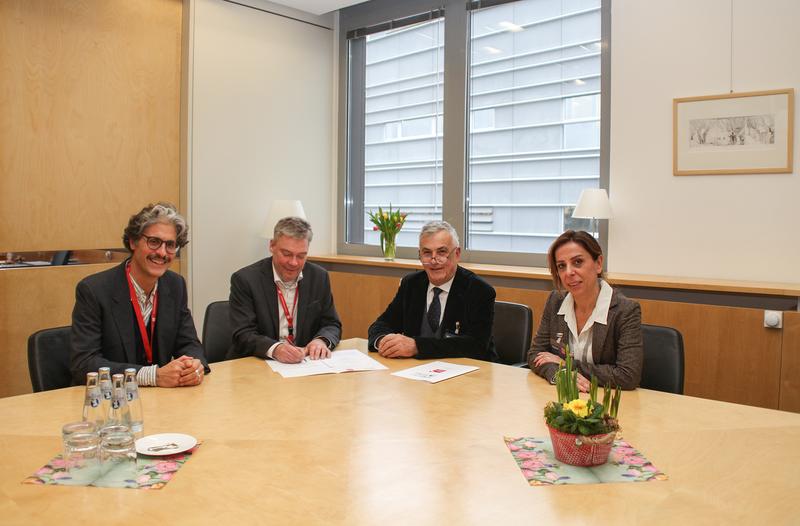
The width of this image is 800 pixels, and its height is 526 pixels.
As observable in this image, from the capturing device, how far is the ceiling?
5359mm

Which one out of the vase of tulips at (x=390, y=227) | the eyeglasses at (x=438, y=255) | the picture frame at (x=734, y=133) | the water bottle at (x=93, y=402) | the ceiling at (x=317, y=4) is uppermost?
the ceiling at (x=317, y=4)

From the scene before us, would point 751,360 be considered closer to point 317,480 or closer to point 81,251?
point 317,480

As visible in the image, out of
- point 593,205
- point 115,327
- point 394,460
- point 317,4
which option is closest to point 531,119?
point 593,205

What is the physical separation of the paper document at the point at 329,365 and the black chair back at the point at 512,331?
0.72 m

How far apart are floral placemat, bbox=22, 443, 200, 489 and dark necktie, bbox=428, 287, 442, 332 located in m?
1.66

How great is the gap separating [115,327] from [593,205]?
9.51ft

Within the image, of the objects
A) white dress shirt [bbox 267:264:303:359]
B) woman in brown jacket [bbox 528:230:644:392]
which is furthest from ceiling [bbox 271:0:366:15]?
woman in brown jacket [bbox 528:230:644:392]

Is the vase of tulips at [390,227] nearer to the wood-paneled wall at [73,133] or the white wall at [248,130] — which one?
the white wall at [248,130]

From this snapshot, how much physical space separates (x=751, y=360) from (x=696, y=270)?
2.58 feet

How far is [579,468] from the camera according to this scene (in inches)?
63.3

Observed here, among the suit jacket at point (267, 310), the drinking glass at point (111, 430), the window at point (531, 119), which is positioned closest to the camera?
the drinking glass at point (111, 430)

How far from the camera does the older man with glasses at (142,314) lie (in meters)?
2.41

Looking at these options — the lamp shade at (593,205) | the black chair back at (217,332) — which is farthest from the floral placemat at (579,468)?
the lamp shade at (593,205)

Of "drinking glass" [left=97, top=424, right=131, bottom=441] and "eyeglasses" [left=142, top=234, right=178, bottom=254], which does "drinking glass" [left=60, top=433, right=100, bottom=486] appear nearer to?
"drinking glass" [left=97, top=424, right=131, bottom=441]
